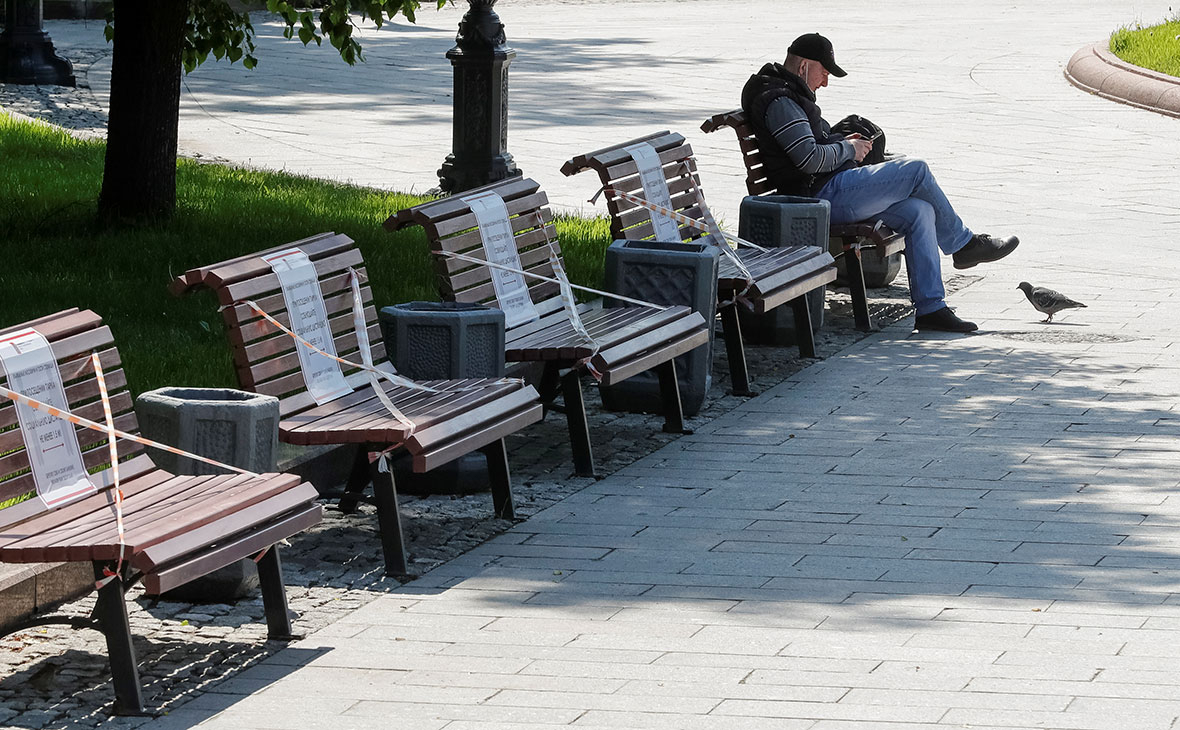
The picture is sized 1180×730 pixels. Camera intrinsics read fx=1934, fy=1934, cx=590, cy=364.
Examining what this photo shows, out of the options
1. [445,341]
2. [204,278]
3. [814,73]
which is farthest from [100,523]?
[814,73]

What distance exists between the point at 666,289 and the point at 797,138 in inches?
80.8

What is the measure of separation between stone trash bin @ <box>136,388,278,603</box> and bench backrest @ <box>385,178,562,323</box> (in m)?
1.57

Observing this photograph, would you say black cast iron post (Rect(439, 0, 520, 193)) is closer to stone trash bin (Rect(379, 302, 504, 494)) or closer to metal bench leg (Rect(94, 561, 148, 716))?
stone trash bin (Rect(379, 302, 504, 494))

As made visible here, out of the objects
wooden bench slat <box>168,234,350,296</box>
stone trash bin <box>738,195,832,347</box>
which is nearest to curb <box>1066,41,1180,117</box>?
stone trash bin <box>738,195,832,347</box>

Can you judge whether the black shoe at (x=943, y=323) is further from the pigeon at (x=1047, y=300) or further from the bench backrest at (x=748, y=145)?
the bench backrest at (x=748, y=145)

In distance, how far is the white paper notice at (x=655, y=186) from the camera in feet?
29.8

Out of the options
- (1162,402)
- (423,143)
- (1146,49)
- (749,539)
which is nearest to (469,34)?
Answer: (423,143)

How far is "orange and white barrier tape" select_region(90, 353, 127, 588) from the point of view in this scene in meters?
4.78

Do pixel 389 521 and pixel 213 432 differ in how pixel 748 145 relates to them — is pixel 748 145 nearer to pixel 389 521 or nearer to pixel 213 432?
pixel 389 521

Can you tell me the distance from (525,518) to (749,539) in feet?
2.69

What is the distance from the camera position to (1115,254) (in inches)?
474

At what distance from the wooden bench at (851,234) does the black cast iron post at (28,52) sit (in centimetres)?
1090

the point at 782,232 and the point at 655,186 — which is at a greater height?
the point at 655,186

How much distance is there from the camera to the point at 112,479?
5.30 metres
